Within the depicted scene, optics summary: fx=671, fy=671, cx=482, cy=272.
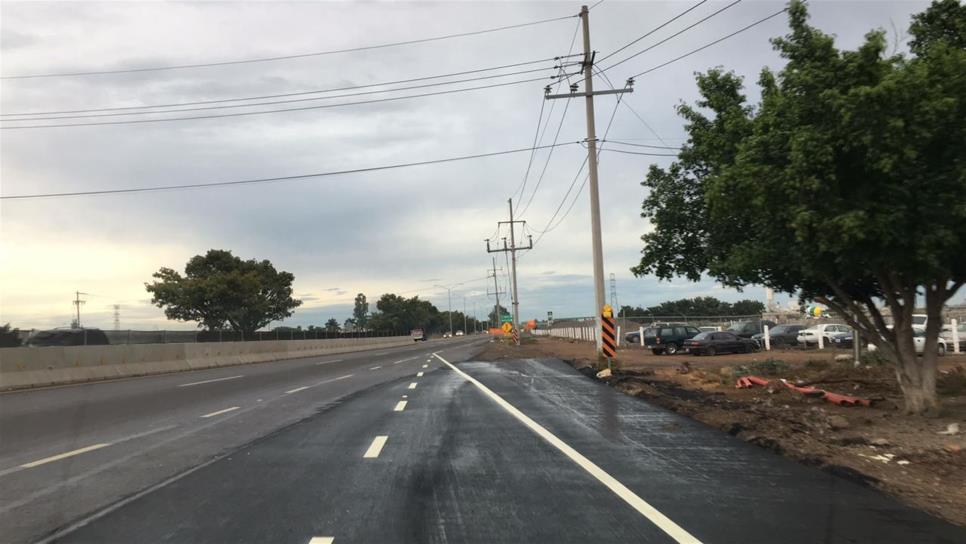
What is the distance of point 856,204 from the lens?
9398mm

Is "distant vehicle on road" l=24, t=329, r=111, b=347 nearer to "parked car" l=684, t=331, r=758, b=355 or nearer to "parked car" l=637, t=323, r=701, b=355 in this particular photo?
"parked car" l=637, t=323, r=701, b=355

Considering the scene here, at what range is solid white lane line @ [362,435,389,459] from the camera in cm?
838

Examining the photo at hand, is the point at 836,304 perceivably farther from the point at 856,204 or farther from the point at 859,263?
the point at 856,204

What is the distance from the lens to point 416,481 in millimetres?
7016

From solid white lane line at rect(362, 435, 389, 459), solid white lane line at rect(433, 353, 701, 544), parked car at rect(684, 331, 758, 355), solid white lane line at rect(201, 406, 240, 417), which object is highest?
solid white lane line at rect(201, 406, 240, 417)

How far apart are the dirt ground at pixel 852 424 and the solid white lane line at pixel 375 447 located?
5.12 metres

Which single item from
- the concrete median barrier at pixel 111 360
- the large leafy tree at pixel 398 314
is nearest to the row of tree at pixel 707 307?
the large leafy tree at pixel 398 314

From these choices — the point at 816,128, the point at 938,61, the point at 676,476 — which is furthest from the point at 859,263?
the point at 676,476

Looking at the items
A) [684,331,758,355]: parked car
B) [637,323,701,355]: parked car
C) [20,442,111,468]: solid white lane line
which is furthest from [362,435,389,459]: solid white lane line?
[637,323,701,355]: parked car

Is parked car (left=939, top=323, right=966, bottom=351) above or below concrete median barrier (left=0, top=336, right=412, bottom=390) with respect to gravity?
below

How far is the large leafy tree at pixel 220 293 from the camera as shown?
58.2 m

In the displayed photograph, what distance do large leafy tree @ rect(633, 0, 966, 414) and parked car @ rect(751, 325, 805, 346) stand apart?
1085 inches

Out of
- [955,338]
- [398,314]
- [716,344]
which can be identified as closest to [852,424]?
[955,338]

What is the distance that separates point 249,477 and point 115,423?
5.72 meters
